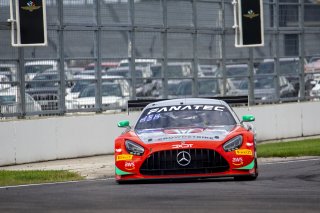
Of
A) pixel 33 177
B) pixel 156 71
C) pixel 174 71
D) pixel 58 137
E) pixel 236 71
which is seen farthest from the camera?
pixel 236 71

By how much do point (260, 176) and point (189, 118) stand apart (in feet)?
5.08

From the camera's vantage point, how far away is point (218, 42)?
99.8ft

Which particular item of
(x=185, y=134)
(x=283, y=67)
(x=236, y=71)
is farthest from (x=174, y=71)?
(x=185, y=134)

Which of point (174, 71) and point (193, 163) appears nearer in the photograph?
point (193, 163)

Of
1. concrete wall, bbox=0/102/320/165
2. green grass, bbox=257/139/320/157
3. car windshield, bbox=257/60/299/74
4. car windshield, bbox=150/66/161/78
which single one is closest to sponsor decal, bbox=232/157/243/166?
concrete wall, bbox=0/102/320/165

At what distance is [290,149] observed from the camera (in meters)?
25.3

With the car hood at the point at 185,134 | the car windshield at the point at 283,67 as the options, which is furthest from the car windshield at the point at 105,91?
the car hood at the point at 185,134

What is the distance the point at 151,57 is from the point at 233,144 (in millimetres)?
12462

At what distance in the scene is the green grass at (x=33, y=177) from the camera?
18766 mm

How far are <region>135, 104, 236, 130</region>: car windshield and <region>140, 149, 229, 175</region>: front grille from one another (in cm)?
121

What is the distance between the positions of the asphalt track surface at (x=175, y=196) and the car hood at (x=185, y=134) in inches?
25.4

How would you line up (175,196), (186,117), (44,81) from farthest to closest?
(44,81), (186,117), (175,196)

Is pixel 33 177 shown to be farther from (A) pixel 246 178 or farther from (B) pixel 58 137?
(B) pixel 58 137

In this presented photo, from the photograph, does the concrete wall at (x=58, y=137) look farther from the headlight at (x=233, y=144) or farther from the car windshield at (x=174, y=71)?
the headlight at (x=233, y=144)
